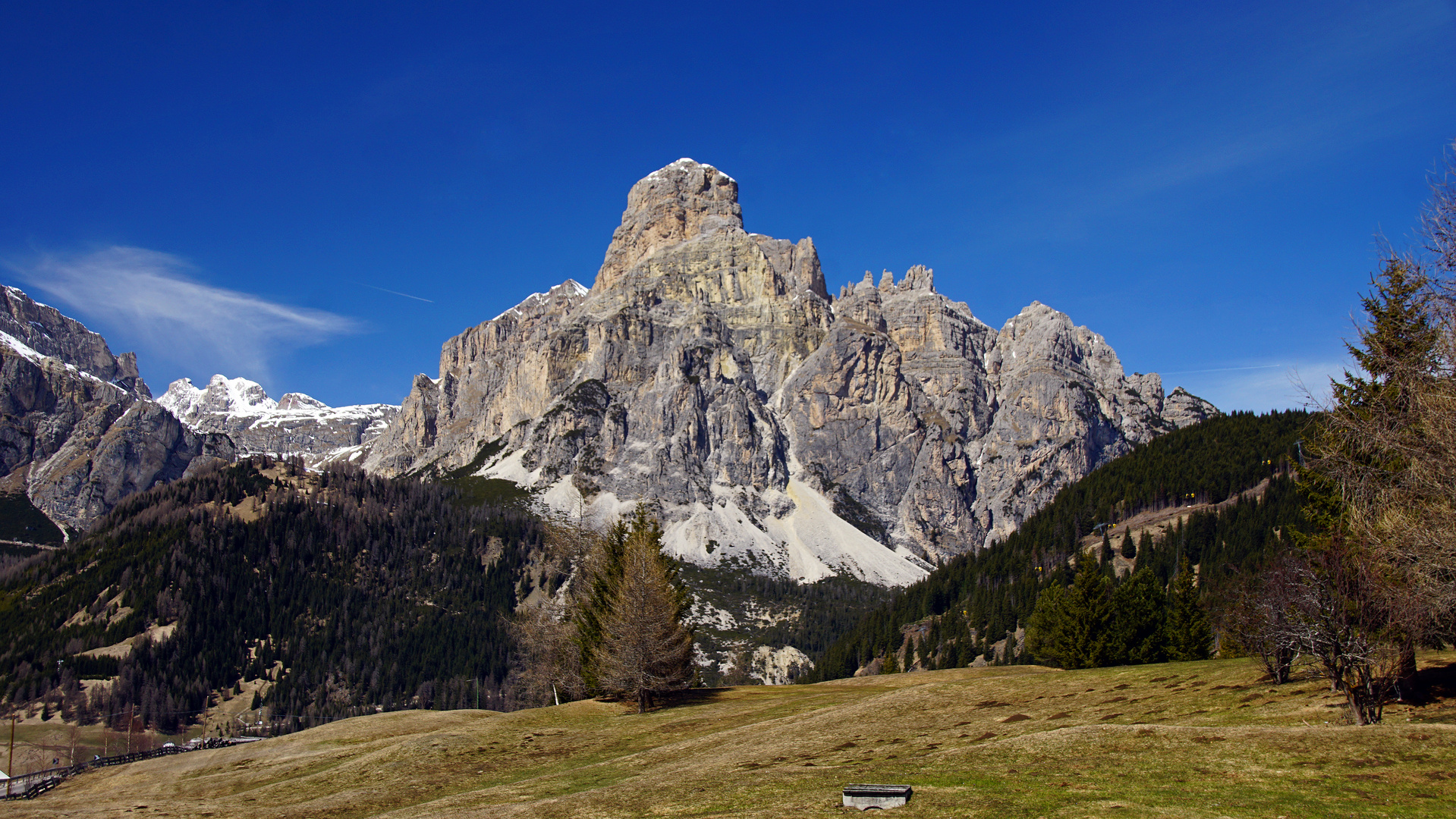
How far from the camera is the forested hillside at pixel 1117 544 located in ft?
496

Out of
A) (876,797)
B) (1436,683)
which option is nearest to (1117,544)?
(1436,683)

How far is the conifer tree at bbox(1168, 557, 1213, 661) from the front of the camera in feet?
246

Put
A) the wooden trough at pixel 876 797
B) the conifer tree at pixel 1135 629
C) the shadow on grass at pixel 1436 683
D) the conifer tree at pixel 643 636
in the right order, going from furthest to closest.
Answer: the conifer tree at pixel 1135 629 < the conifer tree at pixel 643 636 < the shadow on grass at pixel 1436 683 < the wooden trough at pixel 876 797

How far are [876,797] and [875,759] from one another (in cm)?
1010

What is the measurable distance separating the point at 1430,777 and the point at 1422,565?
7.07 metres

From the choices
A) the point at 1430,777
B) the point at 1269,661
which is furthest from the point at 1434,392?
the point at 1269,661

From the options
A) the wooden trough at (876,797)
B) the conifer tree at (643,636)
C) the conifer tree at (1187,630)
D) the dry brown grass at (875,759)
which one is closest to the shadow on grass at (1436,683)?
the dry brown grass at (875,759)

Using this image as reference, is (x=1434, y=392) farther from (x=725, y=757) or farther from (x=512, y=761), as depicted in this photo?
(x=512, y=761)

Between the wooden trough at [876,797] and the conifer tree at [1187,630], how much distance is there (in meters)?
58.1

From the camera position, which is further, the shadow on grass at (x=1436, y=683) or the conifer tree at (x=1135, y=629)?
the conifer tree at (x=1135, y=629)

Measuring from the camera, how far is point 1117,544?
578 ft

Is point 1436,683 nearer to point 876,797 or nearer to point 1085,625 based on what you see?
point 876,797

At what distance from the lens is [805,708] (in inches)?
2197

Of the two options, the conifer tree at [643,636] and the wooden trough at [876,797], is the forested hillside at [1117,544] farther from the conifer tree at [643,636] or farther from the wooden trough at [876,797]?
the wooden trough at [876,797]
